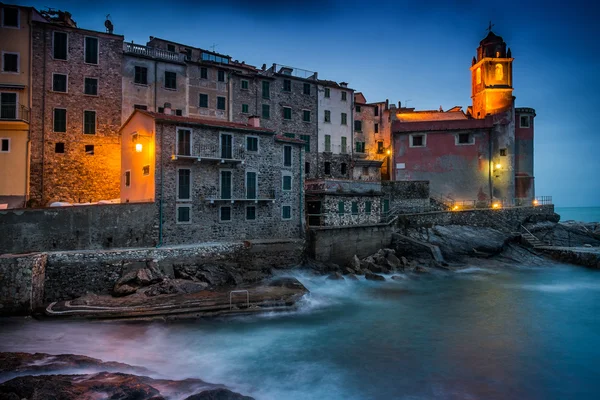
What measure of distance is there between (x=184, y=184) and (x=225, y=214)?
10.9 feet

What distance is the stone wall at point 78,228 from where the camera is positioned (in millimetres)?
18500

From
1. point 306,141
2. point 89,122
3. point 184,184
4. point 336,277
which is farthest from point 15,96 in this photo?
point 336,277

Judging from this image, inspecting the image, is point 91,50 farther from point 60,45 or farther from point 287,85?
point 287,85

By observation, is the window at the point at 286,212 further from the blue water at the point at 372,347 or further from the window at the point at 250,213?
the blue water at the point at 372,347

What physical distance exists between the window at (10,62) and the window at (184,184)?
584 inches

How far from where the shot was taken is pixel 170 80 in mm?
31484

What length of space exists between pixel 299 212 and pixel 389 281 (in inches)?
318

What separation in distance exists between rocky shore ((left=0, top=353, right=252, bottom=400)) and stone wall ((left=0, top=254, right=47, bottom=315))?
5.12 metres

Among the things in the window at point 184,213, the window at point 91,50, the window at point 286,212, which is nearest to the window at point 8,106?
the window at point 91,50

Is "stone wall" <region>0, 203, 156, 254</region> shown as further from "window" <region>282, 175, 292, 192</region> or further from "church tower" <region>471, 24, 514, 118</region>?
"church tower" <region>471, 24, 514, 118</region>

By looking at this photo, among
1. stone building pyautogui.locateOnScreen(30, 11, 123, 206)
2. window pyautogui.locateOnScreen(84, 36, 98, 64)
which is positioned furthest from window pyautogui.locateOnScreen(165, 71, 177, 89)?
window pyautogui.locateOnScreen(84, 36, 98, 64)

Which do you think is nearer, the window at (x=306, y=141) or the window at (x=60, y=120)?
the window at (x=60, y=120)

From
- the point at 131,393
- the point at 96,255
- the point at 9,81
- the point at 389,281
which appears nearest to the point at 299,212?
the point at 389,281

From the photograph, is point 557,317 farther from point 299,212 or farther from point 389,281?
point 299,212
